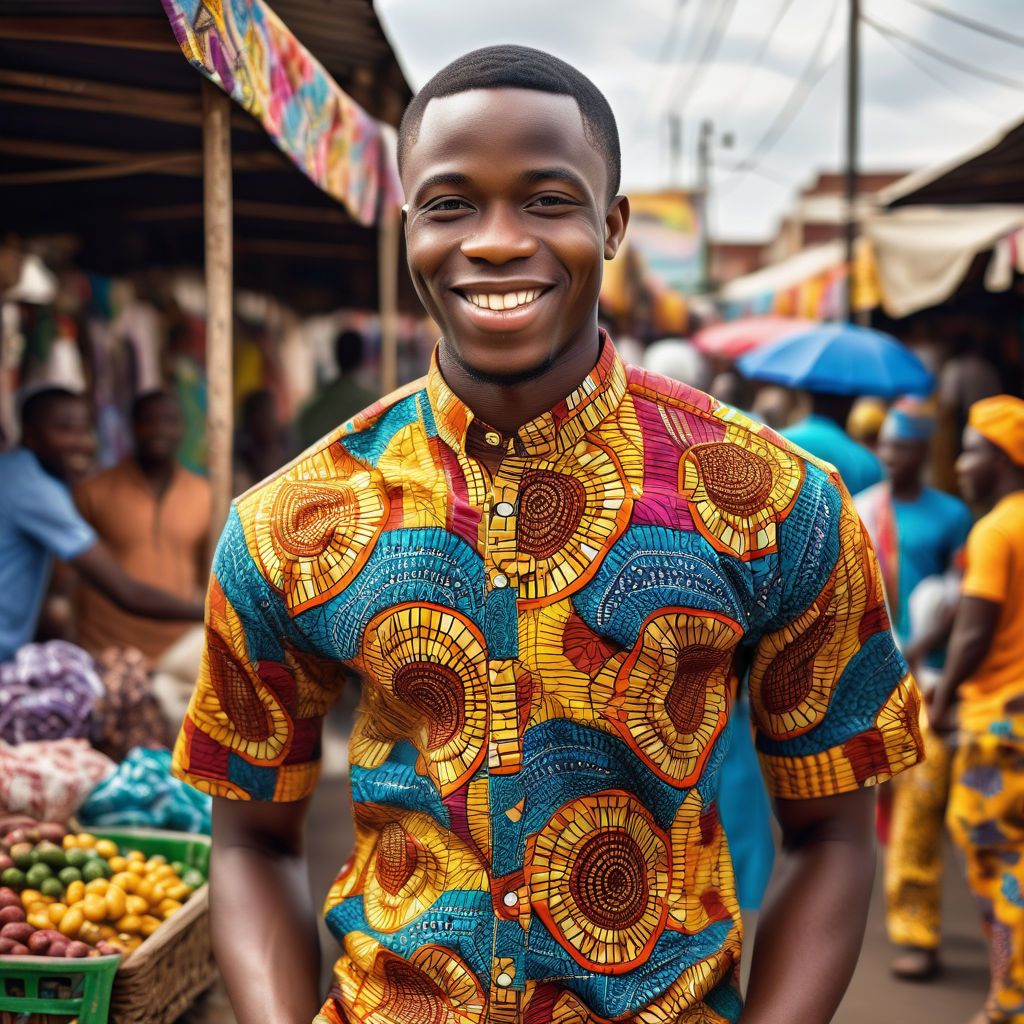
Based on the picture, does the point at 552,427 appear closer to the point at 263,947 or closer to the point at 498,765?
the point at 498,765

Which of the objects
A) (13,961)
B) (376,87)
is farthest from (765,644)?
(376,87)

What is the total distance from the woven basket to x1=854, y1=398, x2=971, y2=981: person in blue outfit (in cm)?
257

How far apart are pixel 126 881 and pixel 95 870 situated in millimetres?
88

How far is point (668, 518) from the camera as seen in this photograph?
141cm

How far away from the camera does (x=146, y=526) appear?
4.99 metres

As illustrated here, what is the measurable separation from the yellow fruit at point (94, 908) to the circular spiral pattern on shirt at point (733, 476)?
182 centimetres

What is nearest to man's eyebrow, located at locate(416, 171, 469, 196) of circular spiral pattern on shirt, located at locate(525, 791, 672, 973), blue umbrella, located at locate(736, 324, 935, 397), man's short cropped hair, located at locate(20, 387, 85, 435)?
circular spiral pattern on shirt, located at locate(525, 791, 672, 973)

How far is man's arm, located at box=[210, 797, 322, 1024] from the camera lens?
151 centimetres

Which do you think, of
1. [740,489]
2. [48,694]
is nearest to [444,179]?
[740,489]

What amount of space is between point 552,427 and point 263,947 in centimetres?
77

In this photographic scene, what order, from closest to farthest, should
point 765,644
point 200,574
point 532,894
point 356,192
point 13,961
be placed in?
point 532,894
point 765,644
point 13,961
point 356,192
point 200,574

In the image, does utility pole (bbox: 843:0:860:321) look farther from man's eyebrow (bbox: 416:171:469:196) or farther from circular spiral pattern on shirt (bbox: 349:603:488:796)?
circular spiral pattern on shirt (bbox: 349:603:488:796)

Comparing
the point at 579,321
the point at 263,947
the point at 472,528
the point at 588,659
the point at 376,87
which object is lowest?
the point at 263,947

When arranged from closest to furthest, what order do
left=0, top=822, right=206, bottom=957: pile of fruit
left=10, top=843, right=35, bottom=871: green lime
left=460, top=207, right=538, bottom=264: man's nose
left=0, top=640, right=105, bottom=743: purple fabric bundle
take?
left=460, top=207, right=538, bottom=264: man's nose → left=0, top=822, right=206, bottom=957: pile of fruit → left=10, top=843, right=35, bottom=871: green lime → left=0, top=640, right=105, bottom=743: purple fabric bundle
